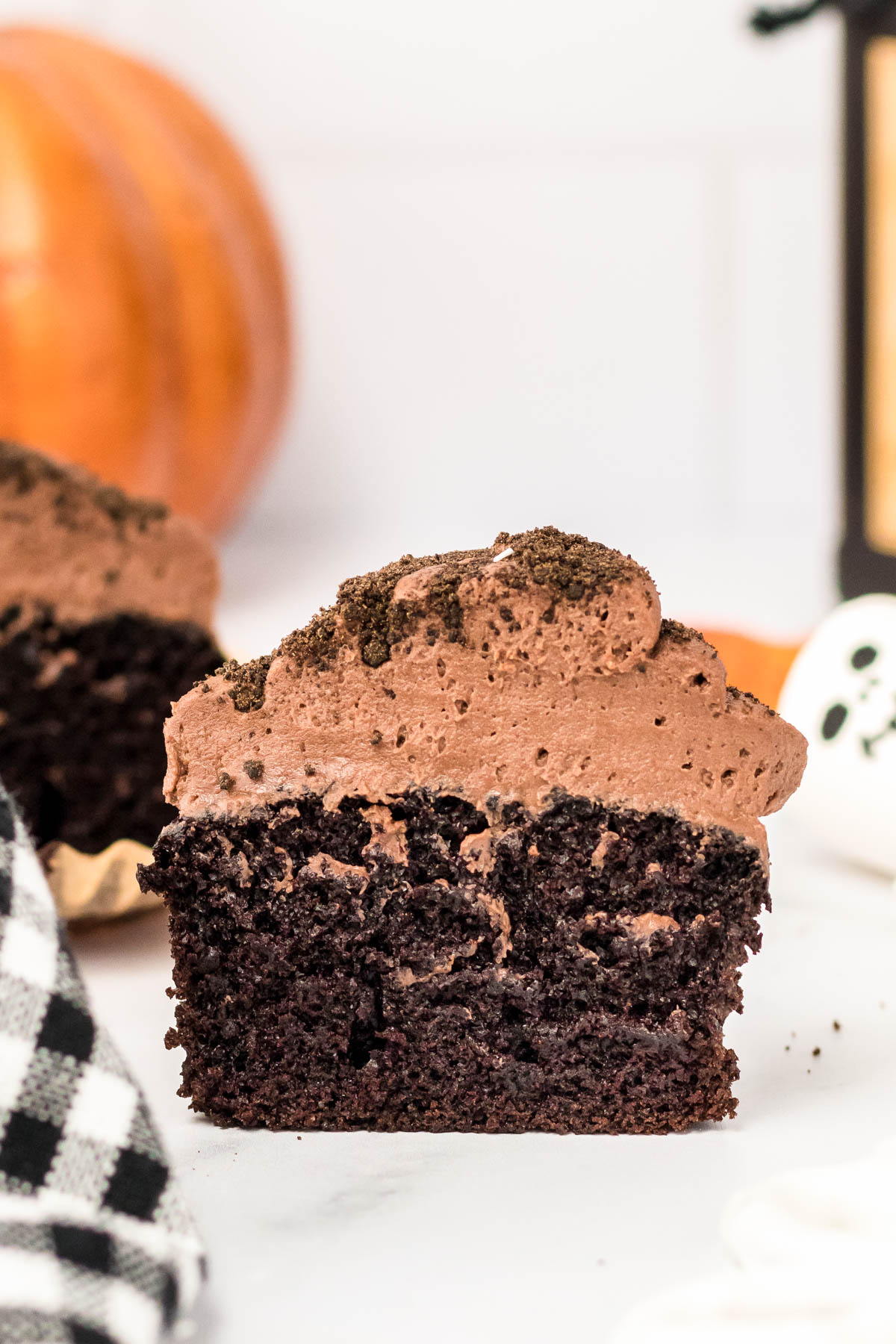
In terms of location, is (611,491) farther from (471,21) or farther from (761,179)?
(471,21)

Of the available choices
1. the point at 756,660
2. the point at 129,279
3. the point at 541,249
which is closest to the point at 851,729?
the point at 756,660

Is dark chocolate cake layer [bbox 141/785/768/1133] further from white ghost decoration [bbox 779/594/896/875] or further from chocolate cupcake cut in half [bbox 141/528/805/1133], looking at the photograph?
white ghost decoration [bbox 779/594/896/875]

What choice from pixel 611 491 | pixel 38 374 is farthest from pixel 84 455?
pixel 611 491

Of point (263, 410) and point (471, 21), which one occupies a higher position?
point (471, 21)

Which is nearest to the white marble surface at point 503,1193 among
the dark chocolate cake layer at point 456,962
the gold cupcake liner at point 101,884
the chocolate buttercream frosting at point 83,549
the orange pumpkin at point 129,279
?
the dark chocolate cake layer at point 456,962

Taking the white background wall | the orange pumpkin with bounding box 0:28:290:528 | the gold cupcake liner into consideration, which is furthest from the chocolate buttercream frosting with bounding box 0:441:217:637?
the white background wall

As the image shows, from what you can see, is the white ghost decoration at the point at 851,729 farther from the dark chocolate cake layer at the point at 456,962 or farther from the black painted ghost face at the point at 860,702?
the dark chocolate cake layer at the point at 456,962

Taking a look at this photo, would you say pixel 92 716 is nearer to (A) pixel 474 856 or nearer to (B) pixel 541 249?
(A) pixel 474 856
